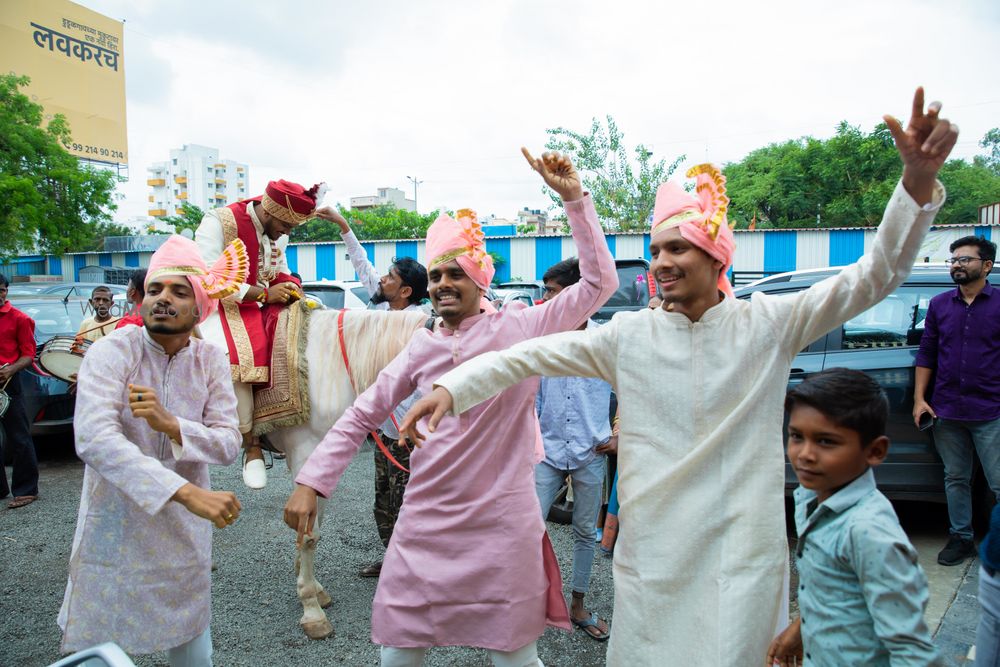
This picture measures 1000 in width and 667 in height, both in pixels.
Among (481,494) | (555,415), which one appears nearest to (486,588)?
(481,494)

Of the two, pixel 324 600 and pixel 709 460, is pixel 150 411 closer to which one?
pixel 709 460

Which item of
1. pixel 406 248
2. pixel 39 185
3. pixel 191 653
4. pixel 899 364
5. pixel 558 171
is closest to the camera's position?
pixel 558 171

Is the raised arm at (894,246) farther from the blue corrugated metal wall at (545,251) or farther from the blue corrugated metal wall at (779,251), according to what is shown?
the blue corrugated metal wall at (545,251)

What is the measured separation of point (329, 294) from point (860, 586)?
8064 mm

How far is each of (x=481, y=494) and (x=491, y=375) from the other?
1.90 ft

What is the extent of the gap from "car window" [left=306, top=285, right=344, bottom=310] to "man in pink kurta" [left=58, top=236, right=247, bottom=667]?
6296mm

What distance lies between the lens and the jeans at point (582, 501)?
3713 mm

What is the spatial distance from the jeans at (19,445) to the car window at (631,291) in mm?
6188

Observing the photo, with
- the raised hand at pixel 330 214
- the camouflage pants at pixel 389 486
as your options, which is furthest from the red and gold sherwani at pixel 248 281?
the camouflage pants at pixel 389 486

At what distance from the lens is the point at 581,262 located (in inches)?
97.5

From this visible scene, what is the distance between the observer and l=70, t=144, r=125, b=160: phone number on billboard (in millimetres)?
50384

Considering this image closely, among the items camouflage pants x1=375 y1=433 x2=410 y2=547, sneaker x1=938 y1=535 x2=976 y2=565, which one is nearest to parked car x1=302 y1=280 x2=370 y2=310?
camouflage pants x1=375 y1=433 x2=410 y2=547

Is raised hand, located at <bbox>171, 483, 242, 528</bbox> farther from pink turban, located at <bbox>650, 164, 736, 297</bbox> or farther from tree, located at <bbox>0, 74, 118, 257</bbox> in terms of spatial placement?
tree, located at <bbox>0, 74, 118, 257</bbox>

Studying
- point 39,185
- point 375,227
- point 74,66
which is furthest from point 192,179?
point 39,185
